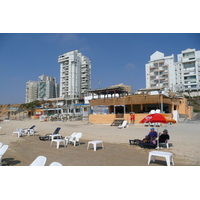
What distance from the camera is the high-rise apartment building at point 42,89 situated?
93000 mm

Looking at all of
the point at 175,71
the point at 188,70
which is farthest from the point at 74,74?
the point at 188,70

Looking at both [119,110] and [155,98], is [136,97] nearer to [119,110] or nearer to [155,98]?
[155,98]

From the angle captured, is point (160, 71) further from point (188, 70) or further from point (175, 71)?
point (188, 70)

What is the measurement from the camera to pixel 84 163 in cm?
516

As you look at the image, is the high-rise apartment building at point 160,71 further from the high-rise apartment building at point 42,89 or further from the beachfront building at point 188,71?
the high-rise apartment building at point 42,89

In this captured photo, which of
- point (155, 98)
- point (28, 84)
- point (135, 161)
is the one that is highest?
point (28, 84)

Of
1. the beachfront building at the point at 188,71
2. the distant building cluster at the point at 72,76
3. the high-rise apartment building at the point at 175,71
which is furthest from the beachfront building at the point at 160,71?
the distant building cluster at the point at 72,76

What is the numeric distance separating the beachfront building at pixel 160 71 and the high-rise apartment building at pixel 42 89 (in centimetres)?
5534

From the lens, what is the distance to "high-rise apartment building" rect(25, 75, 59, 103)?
93000 mm

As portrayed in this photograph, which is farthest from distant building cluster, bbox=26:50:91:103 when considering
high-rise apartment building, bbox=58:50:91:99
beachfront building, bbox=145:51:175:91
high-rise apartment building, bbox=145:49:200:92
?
high-rise apartment building, bbox=145:49:200:92

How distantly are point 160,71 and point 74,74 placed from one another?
38791 millimetres

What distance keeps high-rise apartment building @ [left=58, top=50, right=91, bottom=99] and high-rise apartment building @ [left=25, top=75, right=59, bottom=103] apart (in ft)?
50.7
